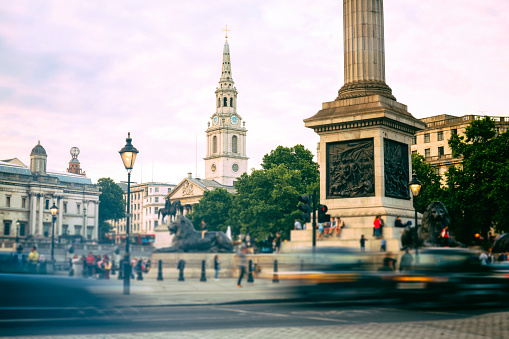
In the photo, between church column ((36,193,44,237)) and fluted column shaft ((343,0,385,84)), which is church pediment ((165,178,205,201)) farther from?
fluted column shaft ((343,0,385,84))

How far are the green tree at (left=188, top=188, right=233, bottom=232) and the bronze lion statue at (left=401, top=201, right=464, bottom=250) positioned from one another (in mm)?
86345

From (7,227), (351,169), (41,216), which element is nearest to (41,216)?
(41,216)

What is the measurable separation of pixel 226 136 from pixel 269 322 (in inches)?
6856

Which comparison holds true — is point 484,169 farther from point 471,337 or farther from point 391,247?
point 471,337

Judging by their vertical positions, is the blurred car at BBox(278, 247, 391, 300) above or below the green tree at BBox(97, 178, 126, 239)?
below

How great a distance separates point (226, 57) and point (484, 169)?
133662mm

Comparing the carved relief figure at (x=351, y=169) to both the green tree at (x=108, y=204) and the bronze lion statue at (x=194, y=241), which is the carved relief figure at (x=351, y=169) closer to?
the bronze lion statue at (x=194, y=241)

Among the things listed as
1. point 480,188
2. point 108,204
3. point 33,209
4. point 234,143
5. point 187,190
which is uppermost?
point 234,143

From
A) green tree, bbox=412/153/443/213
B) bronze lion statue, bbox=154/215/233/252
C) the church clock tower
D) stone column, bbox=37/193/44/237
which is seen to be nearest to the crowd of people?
bronze lion statue, bbox=154/215/233/252

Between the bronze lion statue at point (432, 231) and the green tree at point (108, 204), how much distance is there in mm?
143218

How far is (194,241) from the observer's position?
119ft

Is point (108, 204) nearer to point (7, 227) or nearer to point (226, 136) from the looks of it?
point (7, 227)

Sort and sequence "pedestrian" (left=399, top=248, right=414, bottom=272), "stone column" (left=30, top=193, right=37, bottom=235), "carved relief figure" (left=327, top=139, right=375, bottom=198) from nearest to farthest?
"pedestrian" (left=399, top=248, right=414, bottom=272), "carved relief figure" (left=327, top=139, right=375, bottom=198), "stone column" (left=30, top=193, right=37, bottom=235)

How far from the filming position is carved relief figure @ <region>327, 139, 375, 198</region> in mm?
32469
